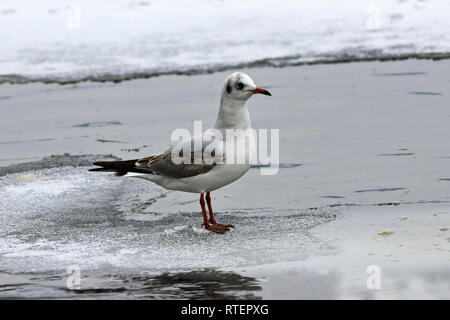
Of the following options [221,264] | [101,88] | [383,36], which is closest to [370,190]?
[221,264]

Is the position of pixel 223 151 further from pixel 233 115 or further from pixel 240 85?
pixel 240 85

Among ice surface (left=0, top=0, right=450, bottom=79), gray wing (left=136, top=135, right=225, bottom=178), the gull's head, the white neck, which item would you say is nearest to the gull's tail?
gray wing (left=136, top=135, right=225, bottom=178)

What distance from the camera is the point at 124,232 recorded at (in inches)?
206

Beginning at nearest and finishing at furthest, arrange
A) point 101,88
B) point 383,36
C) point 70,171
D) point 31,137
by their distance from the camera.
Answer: point 70,171
point 31,137
point 101,88
point 383,36

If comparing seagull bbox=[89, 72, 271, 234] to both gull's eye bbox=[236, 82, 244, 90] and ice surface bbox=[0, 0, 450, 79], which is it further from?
ice surface bbox=[0, 0, 450, 79]

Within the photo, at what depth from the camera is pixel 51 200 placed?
19.9 ft

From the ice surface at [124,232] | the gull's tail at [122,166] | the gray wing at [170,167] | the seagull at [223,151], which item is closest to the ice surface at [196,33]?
the ice surface at [124,232]

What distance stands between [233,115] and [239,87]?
187mm

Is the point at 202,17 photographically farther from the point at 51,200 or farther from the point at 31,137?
the point at 51,200

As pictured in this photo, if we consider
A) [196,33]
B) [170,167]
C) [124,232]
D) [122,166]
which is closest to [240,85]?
[170,167]

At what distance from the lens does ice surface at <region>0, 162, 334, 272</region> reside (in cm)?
469

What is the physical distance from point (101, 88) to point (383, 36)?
15.2 ft
